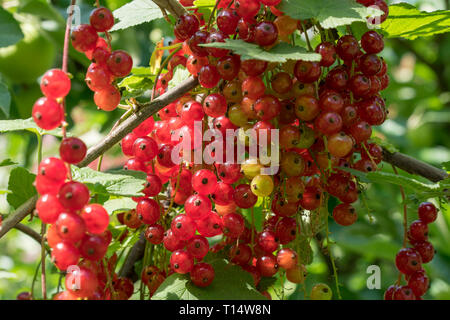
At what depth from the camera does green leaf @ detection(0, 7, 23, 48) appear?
42.8 inches

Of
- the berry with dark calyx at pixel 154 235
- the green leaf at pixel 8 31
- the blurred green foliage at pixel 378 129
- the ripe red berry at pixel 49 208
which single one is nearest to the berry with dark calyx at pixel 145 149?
the berry with dark calyx at pixel 154 235

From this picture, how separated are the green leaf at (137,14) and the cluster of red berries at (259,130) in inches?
4.8

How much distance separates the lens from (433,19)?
0.80 m

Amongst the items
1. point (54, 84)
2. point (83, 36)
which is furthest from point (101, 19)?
point (54, 84)

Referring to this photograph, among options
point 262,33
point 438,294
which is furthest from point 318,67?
point 438,294

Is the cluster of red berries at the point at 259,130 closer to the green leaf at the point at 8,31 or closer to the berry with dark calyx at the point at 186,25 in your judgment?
the berry with dark calyx at the point at 186,25

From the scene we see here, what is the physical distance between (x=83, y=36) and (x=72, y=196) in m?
0.25

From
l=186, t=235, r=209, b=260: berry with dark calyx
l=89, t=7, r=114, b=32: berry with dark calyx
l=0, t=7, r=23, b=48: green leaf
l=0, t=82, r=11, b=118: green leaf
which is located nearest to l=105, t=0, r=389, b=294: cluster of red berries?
l=186, t=235, r=209, b=260: berry with dark calyx

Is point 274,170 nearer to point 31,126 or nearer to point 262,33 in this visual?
point 262,33

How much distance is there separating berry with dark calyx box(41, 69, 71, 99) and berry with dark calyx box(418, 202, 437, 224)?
60cm

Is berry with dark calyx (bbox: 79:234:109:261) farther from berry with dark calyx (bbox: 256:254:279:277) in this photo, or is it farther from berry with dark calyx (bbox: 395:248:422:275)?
berry with dark calyx (bbox: 395:248:422:275)

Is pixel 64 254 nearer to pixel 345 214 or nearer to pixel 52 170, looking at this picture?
pixel 52 170

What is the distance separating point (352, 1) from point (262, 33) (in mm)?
146
